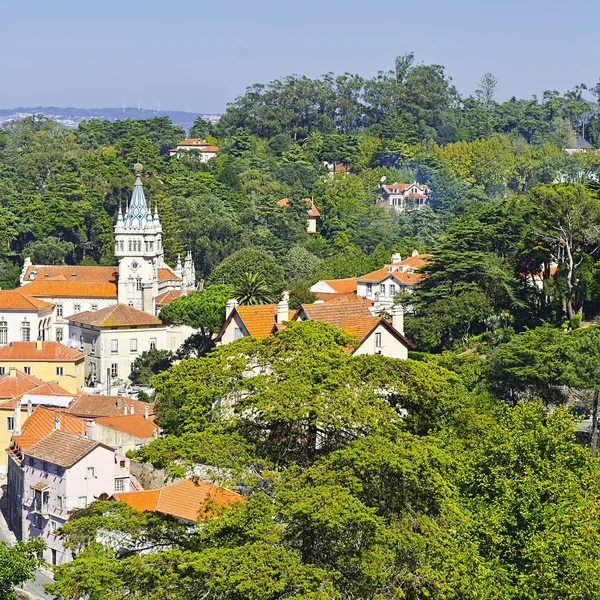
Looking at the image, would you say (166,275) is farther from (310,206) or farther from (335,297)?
(310,206)

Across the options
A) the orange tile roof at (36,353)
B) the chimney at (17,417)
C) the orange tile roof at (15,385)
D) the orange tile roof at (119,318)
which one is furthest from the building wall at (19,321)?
the chimney at (17,417)

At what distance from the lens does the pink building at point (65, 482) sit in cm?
4097

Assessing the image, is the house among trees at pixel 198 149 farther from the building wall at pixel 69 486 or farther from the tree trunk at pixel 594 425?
the tree trunk at pixel 594 425

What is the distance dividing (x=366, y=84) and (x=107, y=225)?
68931 mm

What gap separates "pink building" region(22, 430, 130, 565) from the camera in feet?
134

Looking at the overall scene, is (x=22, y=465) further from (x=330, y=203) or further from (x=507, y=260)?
(x=330, y=203)

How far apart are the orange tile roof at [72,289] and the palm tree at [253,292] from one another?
12.4 meters

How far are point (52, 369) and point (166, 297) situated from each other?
1181cm

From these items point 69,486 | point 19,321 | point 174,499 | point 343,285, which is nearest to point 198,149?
point 343,285

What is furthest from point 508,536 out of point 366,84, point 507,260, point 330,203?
point 366,84

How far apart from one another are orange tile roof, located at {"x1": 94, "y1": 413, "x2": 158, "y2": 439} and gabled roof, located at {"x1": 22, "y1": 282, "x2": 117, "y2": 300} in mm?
28580

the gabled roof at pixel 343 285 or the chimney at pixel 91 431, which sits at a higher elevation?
the gabled roof at pixel 343 285

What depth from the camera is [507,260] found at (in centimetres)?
5966

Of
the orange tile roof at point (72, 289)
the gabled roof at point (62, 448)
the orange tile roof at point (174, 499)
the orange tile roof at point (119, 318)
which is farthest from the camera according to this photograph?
the orange tile roof at point (72, 289)
